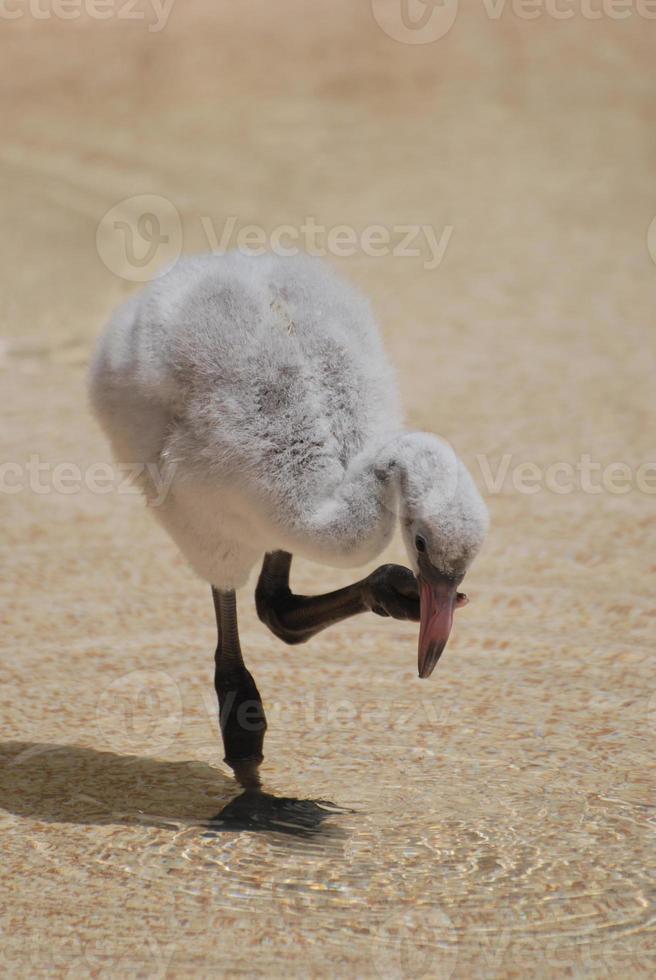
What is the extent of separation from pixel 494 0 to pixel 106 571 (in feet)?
31.8

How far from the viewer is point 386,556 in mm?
5691

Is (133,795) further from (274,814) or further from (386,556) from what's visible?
(386,556)

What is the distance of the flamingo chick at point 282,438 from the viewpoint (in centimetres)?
299

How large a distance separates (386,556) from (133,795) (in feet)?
7.31

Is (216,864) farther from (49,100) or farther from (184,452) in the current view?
(49,100)

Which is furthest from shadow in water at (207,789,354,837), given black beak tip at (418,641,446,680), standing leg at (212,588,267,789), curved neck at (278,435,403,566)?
curved neck at (278,435,403,566)

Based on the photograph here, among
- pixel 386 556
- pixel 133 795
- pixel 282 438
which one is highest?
pixel 282 438

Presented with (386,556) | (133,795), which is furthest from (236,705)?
(386,556)

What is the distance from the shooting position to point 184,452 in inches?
131

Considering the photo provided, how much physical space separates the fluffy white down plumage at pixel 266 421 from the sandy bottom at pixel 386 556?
0.73 meters

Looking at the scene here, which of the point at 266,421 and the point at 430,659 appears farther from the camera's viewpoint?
the point at 266,421

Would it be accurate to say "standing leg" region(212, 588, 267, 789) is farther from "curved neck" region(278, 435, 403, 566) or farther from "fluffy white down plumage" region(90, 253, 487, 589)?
"curved neck" region(278, 435, 403, 566)

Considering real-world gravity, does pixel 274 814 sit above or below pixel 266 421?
below

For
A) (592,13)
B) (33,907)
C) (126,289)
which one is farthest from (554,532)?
(592,13)
